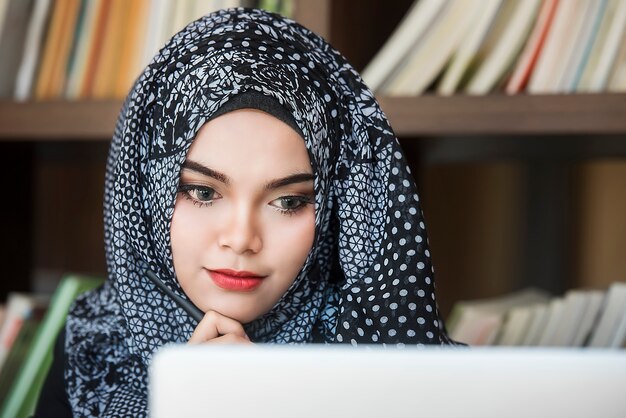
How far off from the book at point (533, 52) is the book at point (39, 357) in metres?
0.71

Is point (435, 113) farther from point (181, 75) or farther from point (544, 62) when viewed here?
point (181, 75)

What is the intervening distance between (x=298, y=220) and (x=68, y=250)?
1.27 metres

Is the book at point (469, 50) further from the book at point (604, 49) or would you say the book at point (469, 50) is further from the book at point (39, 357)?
the book at point (39, 357)

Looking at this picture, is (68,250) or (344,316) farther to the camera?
(68,250)

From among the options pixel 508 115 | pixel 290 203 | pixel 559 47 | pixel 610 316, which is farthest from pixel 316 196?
pixel 610 316

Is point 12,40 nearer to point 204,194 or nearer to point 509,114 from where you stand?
point 204,194

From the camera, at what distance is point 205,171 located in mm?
947

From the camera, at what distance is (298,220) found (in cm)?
97

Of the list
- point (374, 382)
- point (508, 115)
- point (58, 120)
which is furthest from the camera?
point (58, 120)

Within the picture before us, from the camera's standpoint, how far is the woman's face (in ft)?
3.08

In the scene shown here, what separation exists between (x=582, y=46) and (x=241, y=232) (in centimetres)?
62

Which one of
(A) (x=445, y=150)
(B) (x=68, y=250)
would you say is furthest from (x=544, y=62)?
(B) (x=68, y=250)

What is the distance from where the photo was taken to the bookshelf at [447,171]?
1231 millimetres

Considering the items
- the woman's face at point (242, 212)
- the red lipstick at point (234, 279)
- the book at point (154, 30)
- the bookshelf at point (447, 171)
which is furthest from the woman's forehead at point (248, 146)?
the book at point (154, 30)
